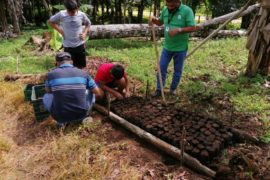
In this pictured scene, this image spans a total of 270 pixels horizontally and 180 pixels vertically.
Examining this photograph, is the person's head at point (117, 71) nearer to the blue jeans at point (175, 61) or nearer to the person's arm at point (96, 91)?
the person's arm at point (96, 91)

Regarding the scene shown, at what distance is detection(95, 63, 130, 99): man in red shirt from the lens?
496 centimetres

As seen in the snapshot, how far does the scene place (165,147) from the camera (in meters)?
3.93

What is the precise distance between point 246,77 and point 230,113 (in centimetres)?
189

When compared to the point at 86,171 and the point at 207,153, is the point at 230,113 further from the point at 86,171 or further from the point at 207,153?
the point at 86,171

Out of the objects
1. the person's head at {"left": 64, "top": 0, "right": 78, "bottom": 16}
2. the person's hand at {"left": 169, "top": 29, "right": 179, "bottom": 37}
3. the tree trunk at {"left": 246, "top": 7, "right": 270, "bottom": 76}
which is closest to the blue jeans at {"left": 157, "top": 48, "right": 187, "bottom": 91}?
the person's hand at {"left": 169, "top": 29, "right": 179, "bottom": 37}

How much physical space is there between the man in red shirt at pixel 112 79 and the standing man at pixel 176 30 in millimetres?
682

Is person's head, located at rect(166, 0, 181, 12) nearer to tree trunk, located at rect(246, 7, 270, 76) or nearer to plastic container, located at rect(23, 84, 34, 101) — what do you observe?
tree trunk, located at rect(246, 7, 270, 76)

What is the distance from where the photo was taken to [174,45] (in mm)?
5328

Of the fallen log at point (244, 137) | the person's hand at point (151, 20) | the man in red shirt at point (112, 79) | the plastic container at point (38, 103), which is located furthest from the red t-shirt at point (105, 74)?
the fallen log at point (244, 137)

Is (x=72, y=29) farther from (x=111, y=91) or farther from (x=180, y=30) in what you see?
(x=180, y=30)

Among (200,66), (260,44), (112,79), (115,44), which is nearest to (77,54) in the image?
(112,79)

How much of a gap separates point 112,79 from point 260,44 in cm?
318

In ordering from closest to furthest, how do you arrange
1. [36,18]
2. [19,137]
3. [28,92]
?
[19,137]
[28,92]
[36,18]

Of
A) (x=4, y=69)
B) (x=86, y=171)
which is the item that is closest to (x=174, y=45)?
(x=86, y=171)
